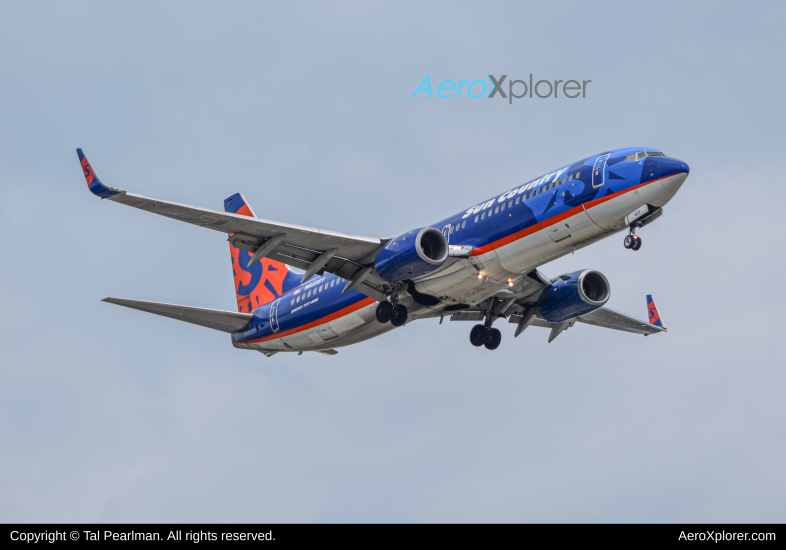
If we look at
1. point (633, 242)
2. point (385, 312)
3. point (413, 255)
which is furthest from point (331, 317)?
point (633, 242)

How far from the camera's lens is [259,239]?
35094 millimetres

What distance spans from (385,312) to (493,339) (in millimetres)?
6344

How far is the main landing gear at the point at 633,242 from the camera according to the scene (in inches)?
1280

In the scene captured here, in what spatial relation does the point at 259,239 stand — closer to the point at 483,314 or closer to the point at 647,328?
the point at 483,314

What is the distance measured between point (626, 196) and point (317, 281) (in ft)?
46.3

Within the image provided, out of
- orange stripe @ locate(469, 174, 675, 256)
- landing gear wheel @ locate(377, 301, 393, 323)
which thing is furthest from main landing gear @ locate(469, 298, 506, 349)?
orange stripe @ locate(469, 174, 675, 256)

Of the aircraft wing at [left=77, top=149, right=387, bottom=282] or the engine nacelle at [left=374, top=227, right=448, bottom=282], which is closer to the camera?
the aircraft wing at [left=77, top=149, right=387, bottom=282]

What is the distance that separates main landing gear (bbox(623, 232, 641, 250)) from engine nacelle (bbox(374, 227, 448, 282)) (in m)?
6.10

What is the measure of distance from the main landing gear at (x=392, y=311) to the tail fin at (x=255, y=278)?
8.98m

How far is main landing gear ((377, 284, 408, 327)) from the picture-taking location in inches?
1448

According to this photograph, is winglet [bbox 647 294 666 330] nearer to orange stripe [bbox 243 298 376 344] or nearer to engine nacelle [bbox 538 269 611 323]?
engine nacelle [bbox 538 269 611 323]

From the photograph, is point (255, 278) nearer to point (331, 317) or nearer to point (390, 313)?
point (331, 317)

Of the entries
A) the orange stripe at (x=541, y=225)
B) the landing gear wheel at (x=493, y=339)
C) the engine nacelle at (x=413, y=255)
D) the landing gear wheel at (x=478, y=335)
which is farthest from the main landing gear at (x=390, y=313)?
the landing gear wheel at (x=493, y=339)

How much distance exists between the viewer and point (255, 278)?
47500 millimetres
